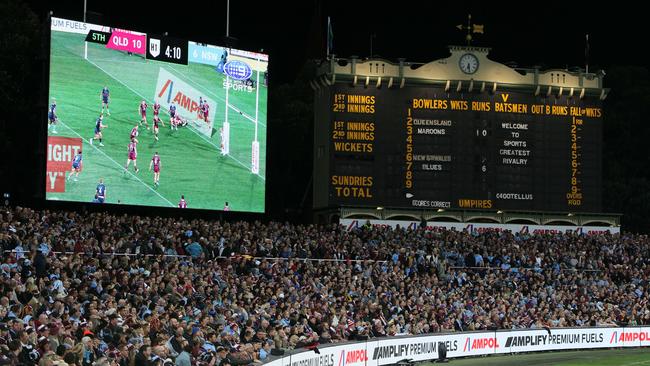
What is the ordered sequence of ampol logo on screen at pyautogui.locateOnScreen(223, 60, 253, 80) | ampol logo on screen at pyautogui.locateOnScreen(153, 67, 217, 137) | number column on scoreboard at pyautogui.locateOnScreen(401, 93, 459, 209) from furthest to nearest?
1. number column on scoreboard at pyautogui.locateOnScreen(401, 93, 459, 209)
2. ampol logo on screen at pyautogui.locateOnScreen(223, 60, 253, 80)
3. ampol logo on screen at pyautogui.locateOnScreen(153, 67, 217, 137)

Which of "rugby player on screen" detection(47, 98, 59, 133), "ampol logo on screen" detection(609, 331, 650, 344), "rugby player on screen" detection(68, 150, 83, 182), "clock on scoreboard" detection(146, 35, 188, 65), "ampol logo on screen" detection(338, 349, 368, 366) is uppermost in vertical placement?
"clock on scoreboard" detection(146, 35, 188, 65)

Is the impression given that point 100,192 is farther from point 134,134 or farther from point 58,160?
point 134,134

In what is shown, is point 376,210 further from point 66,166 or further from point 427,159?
point 66,166

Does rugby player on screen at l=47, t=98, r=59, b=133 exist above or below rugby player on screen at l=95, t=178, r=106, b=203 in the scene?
above

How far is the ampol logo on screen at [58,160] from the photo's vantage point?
118 feet

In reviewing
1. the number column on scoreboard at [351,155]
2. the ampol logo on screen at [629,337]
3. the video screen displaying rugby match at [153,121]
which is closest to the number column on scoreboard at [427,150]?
the number column on scoreboard at [351,155]

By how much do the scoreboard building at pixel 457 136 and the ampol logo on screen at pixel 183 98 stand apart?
5.94 metres

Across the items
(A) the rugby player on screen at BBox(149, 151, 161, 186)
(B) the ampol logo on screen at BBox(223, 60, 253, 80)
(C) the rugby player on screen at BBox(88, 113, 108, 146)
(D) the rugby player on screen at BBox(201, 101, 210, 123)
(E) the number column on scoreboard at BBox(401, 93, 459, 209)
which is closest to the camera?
(C) the rugby player on screen at BBox(88, 113, 108, 146)

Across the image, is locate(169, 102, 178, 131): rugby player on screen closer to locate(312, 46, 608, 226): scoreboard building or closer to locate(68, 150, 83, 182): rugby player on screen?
locate(68, 150, 83, 182): rugby player on screen

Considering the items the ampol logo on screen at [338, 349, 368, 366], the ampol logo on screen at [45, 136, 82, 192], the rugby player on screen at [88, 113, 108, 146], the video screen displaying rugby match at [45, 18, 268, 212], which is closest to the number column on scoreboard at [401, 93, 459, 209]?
the video screen displaying rugby match at [45, 18, 268, 212]

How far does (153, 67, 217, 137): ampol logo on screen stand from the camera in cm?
3919

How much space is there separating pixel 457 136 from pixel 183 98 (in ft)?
39.0

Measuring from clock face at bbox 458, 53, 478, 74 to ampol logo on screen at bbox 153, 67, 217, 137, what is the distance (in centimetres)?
1120

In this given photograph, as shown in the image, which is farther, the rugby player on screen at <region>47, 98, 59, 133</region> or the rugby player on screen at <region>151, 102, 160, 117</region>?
the rugby player on screen at <region>151, 102, 160, 117</region>
